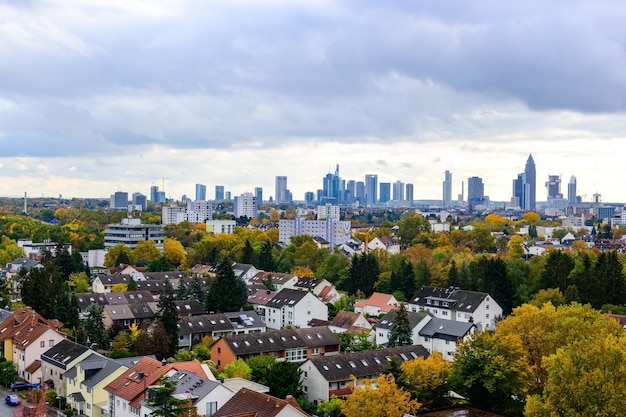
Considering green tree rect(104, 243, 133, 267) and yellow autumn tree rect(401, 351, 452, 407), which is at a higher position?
green tree rect(104, 243, 133, 267)

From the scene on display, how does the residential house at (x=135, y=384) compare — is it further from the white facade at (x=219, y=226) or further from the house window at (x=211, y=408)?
the white facade at (x=219, y=226)

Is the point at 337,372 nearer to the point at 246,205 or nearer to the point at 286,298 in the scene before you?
the point at 286,298

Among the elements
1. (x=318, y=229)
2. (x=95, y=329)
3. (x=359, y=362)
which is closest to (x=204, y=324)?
(x=95, y=329)

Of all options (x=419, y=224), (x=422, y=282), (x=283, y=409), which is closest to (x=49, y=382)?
(x=283, y=409)

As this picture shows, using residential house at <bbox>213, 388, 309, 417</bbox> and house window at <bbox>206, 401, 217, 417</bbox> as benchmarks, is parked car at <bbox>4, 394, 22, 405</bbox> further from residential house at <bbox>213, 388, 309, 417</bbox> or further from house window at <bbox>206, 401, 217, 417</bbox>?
residential house at <bbox>213, 388, 309, 417</bbox>

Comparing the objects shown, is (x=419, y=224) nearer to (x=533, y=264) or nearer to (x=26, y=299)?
(x=533, y=264)

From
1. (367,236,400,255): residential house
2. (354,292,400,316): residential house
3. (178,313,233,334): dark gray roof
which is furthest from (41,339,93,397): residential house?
(367,236,400,255): residential house
